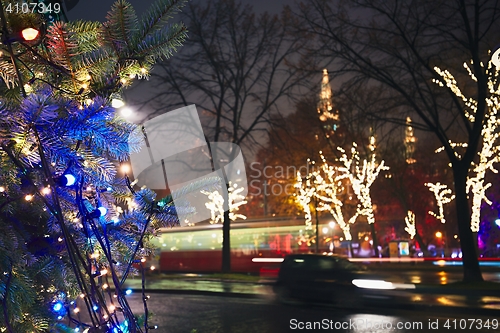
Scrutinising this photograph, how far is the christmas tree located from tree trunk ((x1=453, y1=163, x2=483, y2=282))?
59.2 feet

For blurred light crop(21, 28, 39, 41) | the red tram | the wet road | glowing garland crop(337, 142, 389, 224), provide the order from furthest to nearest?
glowing garland crop(337, 142, 389, 224), the red tram, the wet road, blurred light crop(21, 28, 39, 41)

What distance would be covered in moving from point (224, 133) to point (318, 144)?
47.9 feet

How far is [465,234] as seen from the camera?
19.6m

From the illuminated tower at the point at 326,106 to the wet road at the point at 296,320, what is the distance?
26.8ft

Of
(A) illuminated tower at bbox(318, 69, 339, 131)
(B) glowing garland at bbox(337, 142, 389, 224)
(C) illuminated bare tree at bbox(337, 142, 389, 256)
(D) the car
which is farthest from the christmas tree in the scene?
(B) glowing garland at bbox(337, 142, 389, 224)

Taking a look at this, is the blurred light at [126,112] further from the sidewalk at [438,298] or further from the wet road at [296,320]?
the sidewalk at [438,298]

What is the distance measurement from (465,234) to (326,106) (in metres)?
10.9

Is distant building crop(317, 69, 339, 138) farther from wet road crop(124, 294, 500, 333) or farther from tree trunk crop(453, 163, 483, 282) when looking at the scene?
wet road crop(124, 294, 500, 333)

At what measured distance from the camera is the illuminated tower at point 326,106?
20.2m

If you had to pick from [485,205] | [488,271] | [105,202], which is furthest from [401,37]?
[485,205]

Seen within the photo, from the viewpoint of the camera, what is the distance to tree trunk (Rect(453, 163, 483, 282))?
19.2 meters

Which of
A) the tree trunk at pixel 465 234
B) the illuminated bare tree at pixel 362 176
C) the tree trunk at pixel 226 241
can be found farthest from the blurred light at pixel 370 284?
the illuminated bare tree at pixel 362 176

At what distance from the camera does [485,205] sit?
41.4 m

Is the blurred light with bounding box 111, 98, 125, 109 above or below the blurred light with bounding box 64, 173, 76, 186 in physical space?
above
